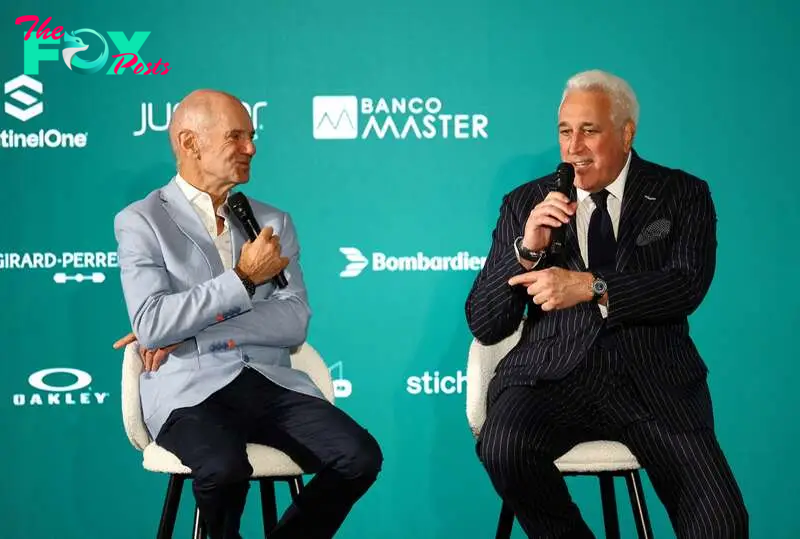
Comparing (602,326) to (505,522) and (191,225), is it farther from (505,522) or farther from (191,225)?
(191,225)

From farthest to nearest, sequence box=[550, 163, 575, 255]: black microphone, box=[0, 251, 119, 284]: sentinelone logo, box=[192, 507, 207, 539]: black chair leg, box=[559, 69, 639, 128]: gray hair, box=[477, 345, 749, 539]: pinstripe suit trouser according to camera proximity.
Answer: box=[0, 251, 119, 284]: sentinelone logo → box=[559, 69, 639, 128]: gray hair → box=[192, 507, 207, 539]: black chair leg → box=[550, 163, 575, 255]: black microphone → box=[477, 345, 749, 539]: pinstripe suit trouser

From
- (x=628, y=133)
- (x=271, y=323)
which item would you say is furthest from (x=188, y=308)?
(x=628, y=133)

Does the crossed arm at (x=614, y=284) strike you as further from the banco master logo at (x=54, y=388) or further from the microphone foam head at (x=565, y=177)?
the banco master logo at (x=54, y=388)

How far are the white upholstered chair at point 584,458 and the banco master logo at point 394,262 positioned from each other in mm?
794

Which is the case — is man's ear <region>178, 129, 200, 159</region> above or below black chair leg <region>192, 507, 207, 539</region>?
above

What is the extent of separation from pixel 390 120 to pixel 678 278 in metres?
1.55

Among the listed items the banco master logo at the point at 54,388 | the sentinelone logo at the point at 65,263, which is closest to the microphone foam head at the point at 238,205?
the sentinelone logo at the point at 65,263

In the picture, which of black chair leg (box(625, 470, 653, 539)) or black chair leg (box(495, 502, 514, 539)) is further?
black chair leg (box(495, 502, 514, 539))

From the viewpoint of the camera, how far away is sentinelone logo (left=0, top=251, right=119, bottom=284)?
405cm

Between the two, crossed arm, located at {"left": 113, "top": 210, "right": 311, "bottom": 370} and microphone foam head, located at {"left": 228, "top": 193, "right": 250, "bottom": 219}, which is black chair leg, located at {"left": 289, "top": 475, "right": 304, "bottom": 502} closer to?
crossed arm, located at {"left": 113, "top": 210, "right": 311, "bottom": 370}

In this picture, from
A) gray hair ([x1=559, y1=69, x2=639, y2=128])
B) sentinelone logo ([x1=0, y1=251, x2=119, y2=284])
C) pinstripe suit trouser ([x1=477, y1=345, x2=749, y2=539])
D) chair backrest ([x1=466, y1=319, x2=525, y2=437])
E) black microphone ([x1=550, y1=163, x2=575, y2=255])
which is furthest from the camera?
sentinelone logo ([x1=0, y1=251, x2=119, y2=284])

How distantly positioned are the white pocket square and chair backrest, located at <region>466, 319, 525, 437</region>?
1.49 feet

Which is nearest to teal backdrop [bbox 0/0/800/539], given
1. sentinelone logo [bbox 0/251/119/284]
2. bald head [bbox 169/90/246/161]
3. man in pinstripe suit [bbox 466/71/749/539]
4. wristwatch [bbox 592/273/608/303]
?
sentinelone logo [bbox 0/251/119/284]

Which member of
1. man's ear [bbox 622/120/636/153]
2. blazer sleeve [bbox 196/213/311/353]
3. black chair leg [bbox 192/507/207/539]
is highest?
man's ear [bbox 622/120/636/153]
